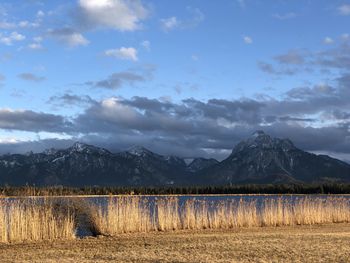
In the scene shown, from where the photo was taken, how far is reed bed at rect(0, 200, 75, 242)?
21.9m

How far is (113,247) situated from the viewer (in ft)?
65.8

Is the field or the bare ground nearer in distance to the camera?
the bare ground

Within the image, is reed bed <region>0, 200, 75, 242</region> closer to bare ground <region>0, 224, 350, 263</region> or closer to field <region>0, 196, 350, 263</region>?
field <region>0, 196, 350, 263</region>

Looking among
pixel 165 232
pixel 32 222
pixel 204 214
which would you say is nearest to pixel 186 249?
pixel 32 222

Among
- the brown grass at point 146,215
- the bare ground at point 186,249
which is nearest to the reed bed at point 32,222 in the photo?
the brown grass at point 146,215

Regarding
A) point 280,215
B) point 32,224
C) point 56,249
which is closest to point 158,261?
point 56,249

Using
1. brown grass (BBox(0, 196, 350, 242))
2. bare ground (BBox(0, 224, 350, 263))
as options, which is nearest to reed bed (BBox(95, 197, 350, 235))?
brown grass (BBox(0, 196, 350, 242))

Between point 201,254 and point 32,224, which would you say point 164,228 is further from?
point 201,254

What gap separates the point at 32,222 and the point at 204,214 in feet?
31.5

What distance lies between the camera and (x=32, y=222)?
73.4 ft

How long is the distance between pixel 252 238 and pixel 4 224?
9791 millimetres

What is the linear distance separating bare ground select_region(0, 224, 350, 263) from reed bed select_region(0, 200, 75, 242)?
0.93 metres

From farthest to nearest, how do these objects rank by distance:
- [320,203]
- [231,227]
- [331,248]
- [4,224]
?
[320,203], [231,227], [4,224], [331,248]

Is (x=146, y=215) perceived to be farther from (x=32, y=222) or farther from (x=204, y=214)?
(x=32, y=222)
